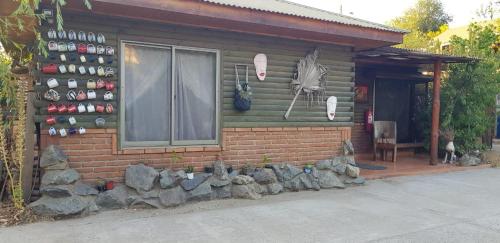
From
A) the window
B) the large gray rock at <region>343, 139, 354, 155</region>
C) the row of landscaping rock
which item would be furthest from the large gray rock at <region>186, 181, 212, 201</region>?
the large gray rock at <region>343, 139, 354, 155</region>

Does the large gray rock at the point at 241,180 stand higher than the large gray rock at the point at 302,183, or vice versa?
the large gray rock at the point at 241,180

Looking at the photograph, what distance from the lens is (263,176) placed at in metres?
6.28

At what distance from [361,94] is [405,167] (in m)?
2.37

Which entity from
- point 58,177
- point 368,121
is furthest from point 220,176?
point 368,121

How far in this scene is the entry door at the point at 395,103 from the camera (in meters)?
10.9

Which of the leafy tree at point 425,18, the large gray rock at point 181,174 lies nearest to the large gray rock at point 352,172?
the large gray rock at point 181,174

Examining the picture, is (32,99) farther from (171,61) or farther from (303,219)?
(303,219)

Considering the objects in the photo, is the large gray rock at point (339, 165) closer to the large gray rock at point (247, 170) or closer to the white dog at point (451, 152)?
the large gray rock at point (247, 170)

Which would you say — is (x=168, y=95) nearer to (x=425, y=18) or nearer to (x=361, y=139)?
(x=361, y=139)

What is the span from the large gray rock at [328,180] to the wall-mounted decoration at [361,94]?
3924mm

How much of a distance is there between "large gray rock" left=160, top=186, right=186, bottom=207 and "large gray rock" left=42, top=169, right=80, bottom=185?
3.77ft

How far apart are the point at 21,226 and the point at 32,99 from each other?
1.56 meters

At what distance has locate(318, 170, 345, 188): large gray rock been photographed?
6883mm

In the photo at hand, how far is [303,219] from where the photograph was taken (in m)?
5.02
